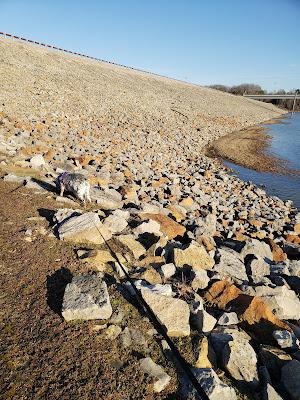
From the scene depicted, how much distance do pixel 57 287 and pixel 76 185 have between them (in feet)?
12.4

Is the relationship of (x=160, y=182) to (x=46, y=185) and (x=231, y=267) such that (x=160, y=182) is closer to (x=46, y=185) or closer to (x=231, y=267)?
(x=46, y=185)

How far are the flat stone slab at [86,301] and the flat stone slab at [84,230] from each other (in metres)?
1.65

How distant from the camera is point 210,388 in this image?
3.72 metres

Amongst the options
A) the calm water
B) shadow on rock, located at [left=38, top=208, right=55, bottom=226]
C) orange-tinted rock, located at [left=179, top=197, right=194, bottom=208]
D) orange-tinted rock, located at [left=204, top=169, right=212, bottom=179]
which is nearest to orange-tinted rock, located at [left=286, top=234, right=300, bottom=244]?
orange-tinted rock, located at [left=179, top=197, right=194, bottom=208]

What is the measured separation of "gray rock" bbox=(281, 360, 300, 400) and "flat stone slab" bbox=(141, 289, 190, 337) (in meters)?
1.26

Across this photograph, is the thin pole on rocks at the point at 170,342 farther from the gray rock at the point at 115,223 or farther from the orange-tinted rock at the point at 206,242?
the orange-tinted rock at the point at 206,242

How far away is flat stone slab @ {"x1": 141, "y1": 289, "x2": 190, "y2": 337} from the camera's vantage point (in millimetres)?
4621

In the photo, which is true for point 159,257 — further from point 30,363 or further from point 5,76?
point 5,76

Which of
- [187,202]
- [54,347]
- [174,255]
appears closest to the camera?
[54,347]

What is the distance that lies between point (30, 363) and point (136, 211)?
212 inches

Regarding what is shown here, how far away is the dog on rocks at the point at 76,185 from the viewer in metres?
8.54

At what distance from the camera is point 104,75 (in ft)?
136

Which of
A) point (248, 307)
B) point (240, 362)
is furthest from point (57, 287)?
point (248, 307)

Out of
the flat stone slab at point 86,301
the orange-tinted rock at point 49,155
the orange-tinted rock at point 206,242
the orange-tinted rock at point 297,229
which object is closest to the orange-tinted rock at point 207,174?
the orange-tinted rock at point 297,229
